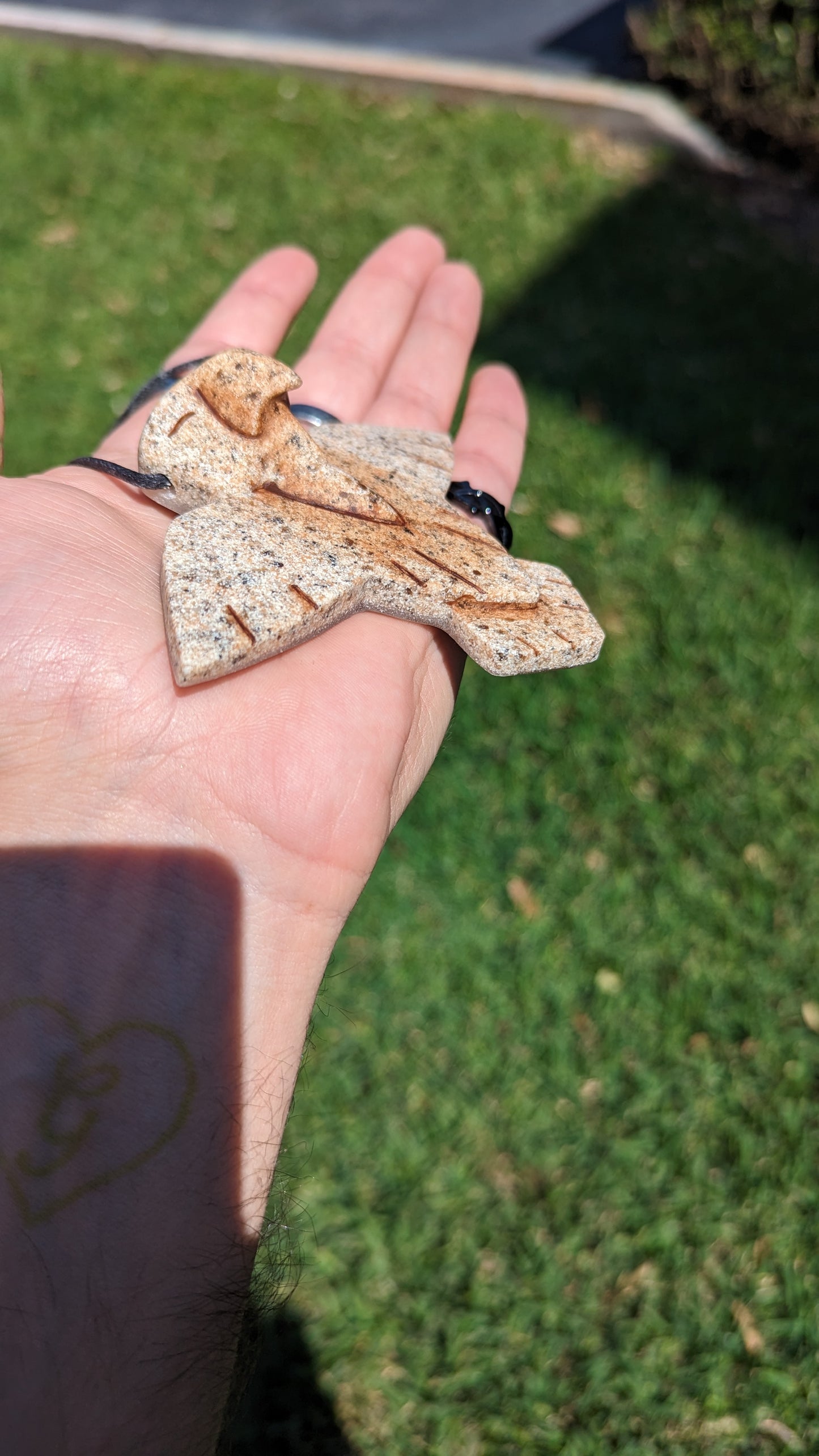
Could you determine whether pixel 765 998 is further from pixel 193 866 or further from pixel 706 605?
pixel 193 866

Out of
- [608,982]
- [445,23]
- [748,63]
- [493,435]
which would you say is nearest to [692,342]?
[748,63]

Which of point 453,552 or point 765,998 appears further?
point 765,998

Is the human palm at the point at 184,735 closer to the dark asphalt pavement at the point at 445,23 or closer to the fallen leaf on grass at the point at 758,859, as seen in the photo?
the fallen leaf on grass at the point at 758,859

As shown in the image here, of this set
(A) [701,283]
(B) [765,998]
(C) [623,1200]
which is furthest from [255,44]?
(C) [623,1200]

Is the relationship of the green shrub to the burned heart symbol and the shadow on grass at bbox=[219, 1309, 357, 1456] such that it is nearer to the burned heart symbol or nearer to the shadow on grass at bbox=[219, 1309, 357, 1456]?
the burned heart symbol

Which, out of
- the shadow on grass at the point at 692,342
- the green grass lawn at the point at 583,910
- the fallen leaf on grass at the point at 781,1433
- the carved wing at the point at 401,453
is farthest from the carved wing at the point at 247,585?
the shadow on grass at the point at 692,342

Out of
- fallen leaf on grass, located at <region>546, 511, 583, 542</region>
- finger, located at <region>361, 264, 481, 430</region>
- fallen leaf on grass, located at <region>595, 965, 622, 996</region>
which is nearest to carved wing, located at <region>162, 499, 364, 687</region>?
finger, located at <region>361, 264, 481, 430</region>

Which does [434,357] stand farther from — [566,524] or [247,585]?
[247,585]
